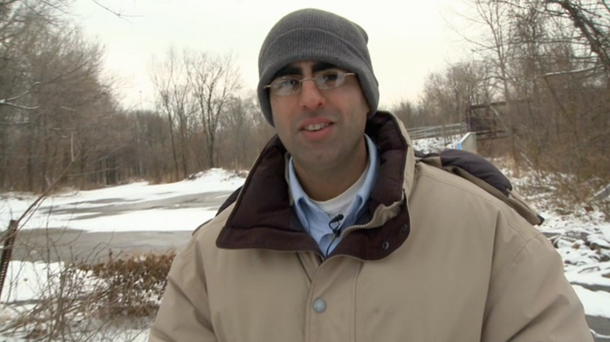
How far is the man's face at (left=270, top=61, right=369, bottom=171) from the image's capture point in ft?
5.82

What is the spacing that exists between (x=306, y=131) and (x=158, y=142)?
5493 cm

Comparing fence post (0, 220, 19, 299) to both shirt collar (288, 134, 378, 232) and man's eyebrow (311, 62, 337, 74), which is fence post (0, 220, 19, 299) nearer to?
shirt collar (288, 134, 378, 232)

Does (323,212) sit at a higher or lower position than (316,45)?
lower

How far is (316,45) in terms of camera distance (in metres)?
1.75

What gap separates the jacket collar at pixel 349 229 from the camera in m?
1.56

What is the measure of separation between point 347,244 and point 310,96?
0.56 metres

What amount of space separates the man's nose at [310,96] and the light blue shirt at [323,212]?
0.32 meters

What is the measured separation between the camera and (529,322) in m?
1.42

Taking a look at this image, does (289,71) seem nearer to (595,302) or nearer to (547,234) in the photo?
(595,302)

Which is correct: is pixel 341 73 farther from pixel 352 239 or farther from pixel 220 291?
pixel 220 291

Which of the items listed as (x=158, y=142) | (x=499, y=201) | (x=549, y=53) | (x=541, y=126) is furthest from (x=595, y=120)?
(x=158, y=142)

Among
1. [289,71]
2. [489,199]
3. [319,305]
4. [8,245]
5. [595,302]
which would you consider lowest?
[595,302]

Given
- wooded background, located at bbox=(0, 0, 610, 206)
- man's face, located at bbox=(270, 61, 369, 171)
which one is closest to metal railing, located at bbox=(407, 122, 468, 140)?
wooded background, located at bbox=(0, 0, 610, 206)

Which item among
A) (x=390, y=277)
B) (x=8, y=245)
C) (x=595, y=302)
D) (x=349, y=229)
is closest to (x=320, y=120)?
(x=349, y=229)
